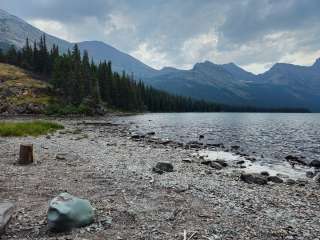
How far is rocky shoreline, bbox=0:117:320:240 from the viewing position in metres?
11.7

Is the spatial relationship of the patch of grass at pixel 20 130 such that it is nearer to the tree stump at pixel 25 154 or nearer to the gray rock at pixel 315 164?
the tree stump at pixel 25 154

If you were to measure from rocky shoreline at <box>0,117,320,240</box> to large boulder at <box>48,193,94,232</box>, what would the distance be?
0.28 m

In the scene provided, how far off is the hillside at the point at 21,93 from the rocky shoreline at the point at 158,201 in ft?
329

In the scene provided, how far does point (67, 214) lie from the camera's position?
11.2 metres

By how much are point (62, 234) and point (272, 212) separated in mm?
9539

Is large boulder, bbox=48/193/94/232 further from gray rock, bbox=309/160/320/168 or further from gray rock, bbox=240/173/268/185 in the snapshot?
gray rock, bbox=309/160/320/168

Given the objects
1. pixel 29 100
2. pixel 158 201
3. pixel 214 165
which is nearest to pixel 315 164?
pixel 214 165

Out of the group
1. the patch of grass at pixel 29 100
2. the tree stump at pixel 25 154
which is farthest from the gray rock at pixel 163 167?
the patch of grass at pixel 29 100

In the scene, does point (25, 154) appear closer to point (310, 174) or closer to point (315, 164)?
point (310, 174)

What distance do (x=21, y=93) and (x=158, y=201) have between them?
130m

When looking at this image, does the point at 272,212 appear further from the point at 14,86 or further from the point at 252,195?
the point at 14,86

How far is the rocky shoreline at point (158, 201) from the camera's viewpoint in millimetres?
11711

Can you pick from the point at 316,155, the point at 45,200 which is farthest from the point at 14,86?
the point at 45,200

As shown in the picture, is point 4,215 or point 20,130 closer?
point 4,215
